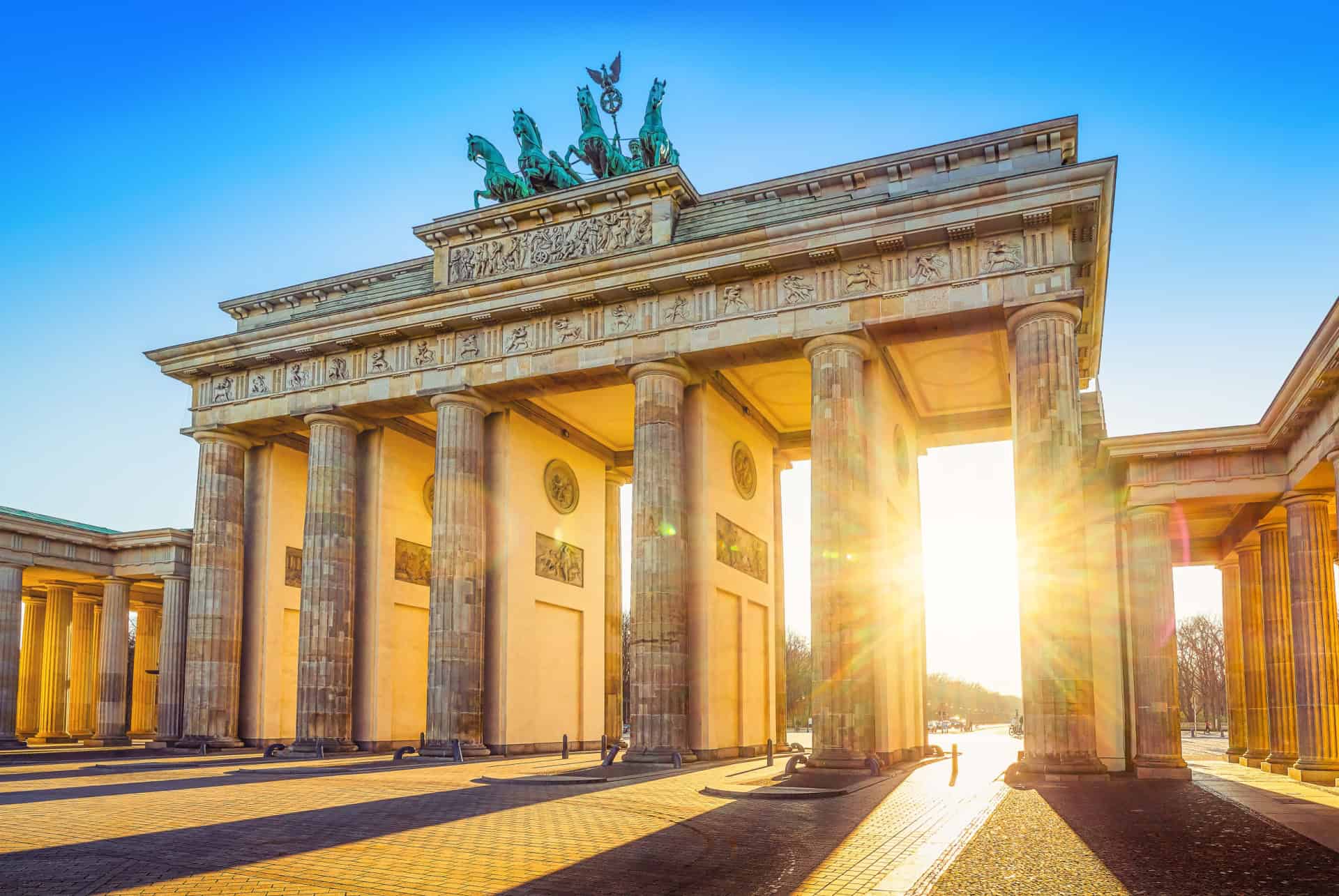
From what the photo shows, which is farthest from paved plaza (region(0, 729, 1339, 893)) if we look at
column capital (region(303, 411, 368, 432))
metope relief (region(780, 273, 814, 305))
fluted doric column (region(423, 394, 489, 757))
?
column capital (region(303, 411, 368, 432))

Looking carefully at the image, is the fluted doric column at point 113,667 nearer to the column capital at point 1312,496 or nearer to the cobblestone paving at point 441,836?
the cobblestone paving at point 441,836

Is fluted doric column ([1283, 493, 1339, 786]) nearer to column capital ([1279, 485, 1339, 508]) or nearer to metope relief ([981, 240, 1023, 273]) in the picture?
column capital ([1279, 485, 1339, 508])

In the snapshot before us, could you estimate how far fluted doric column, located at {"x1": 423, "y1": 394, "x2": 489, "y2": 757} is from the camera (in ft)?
102

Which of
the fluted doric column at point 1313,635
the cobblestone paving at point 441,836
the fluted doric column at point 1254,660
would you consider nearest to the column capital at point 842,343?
the fluted doric column at point 1313,635

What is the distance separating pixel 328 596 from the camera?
3384cm

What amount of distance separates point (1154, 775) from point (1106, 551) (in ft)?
17.7

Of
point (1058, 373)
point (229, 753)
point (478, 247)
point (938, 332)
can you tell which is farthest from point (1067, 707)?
point (229, 753)

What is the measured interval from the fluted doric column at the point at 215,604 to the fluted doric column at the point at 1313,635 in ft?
97.1

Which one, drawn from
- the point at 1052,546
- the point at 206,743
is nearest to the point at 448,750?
the point at 206,743

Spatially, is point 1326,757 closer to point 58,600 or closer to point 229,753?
point 229,753

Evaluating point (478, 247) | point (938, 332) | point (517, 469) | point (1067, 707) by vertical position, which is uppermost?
point (478, 247)

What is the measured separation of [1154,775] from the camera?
24.4m

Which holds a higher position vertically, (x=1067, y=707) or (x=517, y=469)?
(x=517, y=469)

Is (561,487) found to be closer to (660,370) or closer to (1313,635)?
(660,370)
